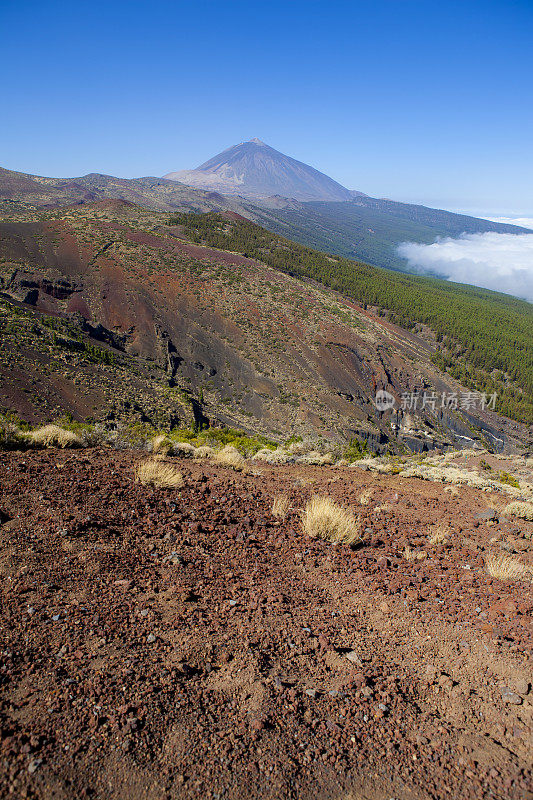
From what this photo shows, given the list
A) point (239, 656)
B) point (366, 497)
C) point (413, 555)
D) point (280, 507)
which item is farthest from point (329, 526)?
point (239, 656)

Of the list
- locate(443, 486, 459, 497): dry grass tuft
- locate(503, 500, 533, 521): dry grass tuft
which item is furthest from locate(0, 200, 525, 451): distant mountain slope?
locate(503, 500, 533, 521): dry grass tuft

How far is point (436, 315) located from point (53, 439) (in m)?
98.4

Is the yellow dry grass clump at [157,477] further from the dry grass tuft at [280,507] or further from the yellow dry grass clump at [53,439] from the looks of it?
the yellow dry grass clump at [53,439]

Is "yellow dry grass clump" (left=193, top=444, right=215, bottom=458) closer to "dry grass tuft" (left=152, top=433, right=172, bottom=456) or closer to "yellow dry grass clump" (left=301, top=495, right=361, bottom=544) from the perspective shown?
"dry grass tuft" (left=152, top=433, right=172, bottom=456)

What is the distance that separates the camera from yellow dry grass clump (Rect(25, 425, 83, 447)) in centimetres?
790

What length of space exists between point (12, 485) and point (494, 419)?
215ft

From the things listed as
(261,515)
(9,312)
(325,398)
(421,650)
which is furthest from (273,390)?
(421,650)

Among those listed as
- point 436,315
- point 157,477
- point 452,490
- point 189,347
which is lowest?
point 436,315

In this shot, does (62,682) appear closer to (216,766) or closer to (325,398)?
(216,766)

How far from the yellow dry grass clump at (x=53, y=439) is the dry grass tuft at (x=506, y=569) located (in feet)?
24.6

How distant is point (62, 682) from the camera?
9.39 ft

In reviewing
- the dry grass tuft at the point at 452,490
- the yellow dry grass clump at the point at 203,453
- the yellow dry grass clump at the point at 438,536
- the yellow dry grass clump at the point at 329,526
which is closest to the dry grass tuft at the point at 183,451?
the yellow dry grass clump at the point at 203,453

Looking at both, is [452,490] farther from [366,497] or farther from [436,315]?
[436,315]

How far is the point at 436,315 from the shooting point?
309 ft
